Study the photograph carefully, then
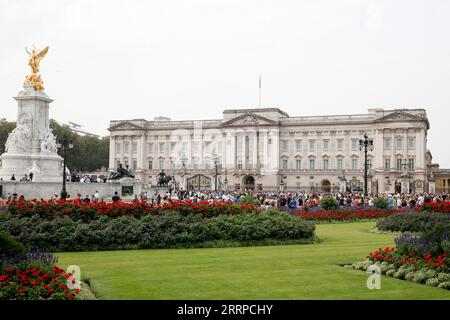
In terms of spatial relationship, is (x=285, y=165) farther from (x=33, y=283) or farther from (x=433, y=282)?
(x=33, y=283)

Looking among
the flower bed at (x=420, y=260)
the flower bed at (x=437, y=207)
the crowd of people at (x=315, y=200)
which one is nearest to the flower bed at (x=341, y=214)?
the crowd of people at (x=315, y=200)

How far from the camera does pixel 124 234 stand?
1431 cm

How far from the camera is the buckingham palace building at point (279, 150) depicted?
85312mm

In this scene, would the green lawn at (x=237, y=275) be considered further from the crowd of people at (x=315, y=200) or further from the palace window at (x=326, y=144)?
the palace window at (x=326, y=144)

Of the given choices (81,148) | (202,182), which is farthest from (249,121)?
(81,148)

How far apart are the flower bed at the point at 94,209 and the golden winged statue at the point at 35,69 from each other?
80.7 ft

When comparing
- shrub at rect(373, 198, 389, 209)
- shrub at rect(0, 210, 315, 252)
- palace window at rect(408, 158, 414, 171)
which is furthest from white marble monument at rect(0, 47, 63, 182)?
palace window at rect(408, 158, 414, 171)

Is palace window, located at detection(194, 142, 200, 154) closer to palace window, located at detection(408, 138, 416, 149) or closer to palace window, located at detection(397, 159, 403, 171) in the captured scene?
palace window, located at detection(397, 159, 403, 171)

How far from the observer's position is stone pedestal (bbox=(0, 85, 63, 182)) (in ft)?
121

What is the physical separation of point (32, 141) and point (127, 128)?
6509 cm

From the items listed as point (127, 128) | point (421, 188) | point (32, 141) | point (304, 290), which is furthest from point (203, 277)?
point (127, 128)

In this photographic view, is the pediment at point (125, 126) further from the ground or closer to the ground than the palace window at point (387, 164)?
further from the ground

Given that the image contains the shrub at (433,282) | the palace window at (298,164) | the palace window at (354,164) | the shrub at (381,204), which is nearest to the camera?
the shrub at (433,282)

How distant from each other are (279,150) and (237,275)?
85248 millimetres
